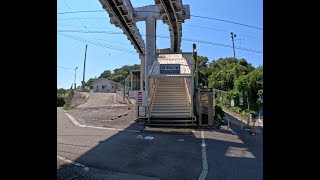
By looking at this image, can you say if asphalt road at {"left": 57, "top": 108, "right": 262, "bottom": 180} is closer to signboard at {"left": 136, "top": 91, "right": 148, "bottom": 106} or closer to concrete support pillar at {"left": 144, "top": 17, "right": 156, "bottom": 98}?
signboard at {"left": 136, "top": 91, "right": 148, "bottom": 106}

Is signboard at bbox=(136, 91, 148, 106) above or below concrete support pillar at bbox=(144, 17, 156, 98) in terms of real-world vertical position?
below

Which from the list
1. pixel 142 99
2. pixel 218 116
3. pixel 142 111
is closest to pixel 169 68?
pixel 142 99

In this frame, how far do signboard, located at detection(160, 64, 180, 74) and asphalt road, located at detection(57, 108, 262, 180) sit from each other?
6180 millimetres

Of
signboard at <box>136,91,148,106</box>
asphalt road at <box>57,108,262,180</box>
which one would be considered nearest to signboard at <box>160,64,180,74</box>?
signboard at <box>136,91,148,106</box>

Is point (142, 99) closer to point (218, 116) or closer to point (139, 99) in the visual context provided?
point (139, 99)

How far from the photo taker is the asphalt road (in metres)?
7.72

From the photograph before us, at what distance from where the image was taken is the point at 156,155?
10.2 metres

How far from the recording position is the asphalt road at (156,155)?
7719 mm

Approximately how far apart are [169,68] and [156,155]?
10.8 m
